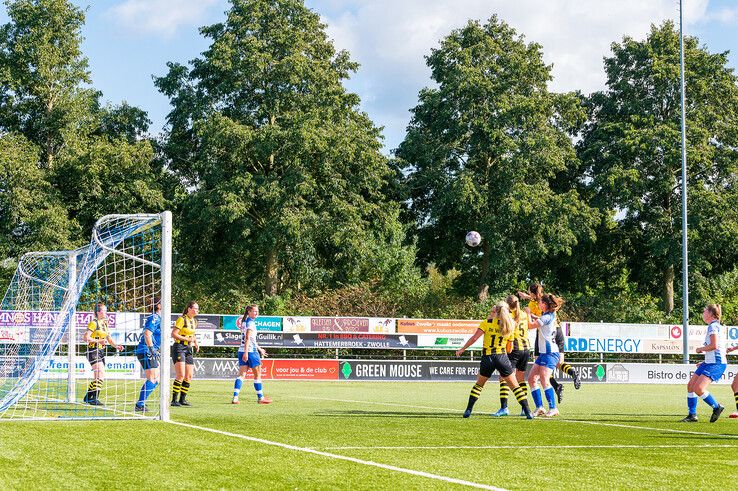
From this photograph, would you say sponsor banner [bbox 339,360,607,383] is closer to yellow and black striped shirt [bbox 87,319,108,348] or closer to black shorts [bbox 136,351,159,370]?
yellow and black striped shirt [bbox 87,319,108,348]

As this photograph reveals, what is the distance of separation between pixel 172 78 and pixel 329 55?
26.2 ft

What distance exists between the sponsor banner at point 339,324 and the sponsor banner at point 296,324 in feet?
0.63

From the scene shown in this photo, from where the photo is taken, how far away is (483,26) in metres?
50.2

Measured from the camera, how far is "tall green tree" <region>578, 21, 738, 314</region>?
49.0m

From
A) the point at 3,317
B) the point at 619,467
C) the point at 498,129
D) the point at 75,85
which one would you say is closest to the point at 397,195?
the point at 498,129

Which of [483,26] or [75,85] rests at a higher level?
[483,26]

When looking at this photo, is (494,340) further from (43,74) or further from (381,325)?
(43,74)

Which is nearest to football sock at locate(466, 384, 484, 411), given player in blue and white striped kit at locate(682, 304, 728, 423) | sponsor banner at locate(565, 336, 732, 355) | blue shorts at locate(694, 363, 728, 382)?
player in blue and white striped kit at locate(682, 304, 728, 423)

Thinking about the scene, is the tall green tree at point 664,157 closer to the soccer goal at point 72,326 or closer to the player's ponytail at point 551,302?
the soccer goal at point 72,326

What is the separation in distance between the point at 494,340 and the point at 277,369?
20825mm

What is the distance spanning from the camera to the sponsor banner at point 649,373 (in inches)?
1481

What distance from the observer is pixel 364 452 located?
9766 millimetres

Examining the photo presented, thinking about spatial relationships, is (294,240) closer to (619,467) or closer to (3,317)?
(3,317)

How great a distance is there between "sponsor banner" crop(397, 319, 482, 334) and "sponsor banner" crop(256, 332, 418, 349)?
1.02 ft
